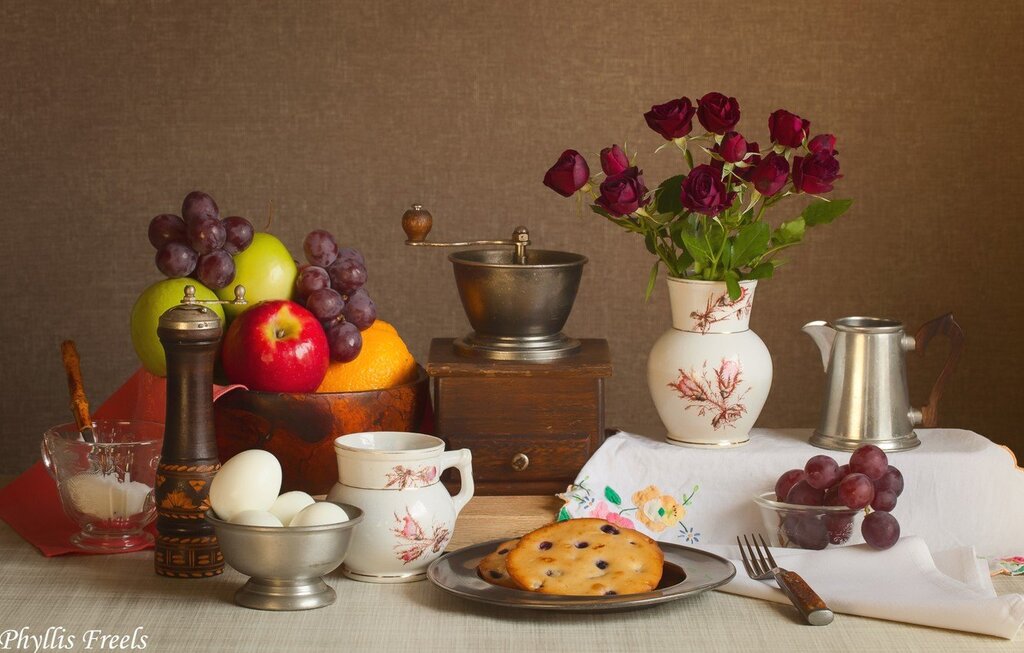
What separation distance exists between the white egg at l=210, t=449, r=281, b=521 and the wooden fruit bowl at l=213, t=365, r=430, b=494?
7.5 inches

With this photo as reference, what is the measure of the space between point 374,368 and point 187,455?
27 centimetres

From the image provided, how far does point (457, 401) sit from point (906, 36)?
4.01 feet

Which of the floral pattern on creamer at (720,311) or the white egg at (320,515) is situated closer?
the white egg at (320,515)

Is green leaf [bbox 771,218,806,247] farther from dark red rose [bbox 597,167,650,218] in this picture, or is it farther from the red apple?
the red apple

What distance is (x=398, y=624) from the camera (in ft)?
3.35

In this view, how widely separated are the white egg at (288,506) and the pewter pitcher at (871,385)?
0.57 m

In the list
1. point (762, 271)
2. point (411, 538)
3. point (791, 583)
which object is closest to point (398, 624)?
point (411, 538)

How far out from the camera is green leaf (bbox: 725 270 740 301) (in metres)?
1.26

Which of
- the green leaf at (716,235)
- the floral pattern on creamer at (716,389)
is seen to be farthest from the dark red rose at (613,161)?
the floral pattern on creamer at (716,389)

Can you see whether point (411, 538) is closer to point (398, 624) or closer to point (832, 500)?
point (398, 624)

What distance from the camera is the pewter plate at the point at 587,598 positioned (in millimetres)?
1008

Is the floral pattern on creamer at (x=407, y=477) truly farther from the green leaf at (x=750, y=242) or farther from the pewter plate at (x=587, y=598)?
the green leaf at (x=750, y=242)

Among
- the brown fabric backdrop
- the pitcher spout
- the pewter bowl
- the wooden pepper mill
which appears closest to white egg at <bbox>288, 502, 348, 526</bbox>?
the pewter bowl

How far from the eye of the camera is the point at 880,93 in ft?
6.86
